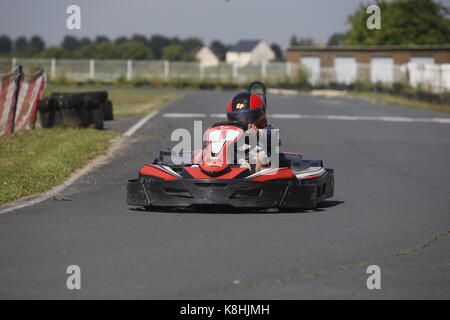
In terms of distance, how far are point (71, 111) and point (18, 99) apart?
1.27 m

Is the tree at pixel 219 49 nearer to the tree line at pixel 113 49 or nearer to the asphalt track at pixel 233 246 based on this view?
the tree line at pixel 113 49

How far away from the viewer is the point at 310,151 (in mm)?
15391

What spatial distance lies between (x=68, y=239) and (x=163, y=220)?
1.31m

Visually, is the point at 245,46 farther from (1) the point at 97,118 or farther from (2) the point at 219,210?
(2) the point at 219,210

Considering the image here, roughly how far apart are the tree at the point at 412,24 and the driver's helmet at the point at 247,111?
76.0m

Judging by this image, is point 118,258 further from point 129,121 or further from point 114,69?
point 114,69

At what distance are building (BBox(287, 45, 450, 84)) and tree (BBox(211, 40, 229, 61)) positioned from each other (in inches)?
4686

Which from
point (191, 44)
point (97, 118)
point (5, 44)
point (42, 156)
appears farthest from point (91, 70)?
point (191, 44)

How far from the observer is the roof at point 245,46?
155 meters

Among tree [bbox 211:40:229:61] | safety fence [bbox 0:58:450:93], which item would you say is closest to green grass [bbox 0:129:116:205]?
safety fence [bbox 0:58:450:93]

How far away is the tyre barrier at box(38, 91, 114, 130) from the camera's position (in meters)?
18.6

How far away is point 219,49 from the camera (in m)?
196

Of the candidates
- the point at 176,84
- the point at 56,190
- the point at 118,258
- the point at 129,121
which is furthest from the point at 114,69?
the point at 118,258

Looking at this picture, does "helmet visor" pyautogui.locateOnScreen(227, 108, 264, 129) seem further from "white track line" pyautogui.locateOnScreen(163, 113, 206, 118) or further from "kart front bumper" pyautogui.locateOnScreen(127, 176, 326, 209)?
"white track line" pyautogui.locateOnScreen(163, 113, 206, 118)
